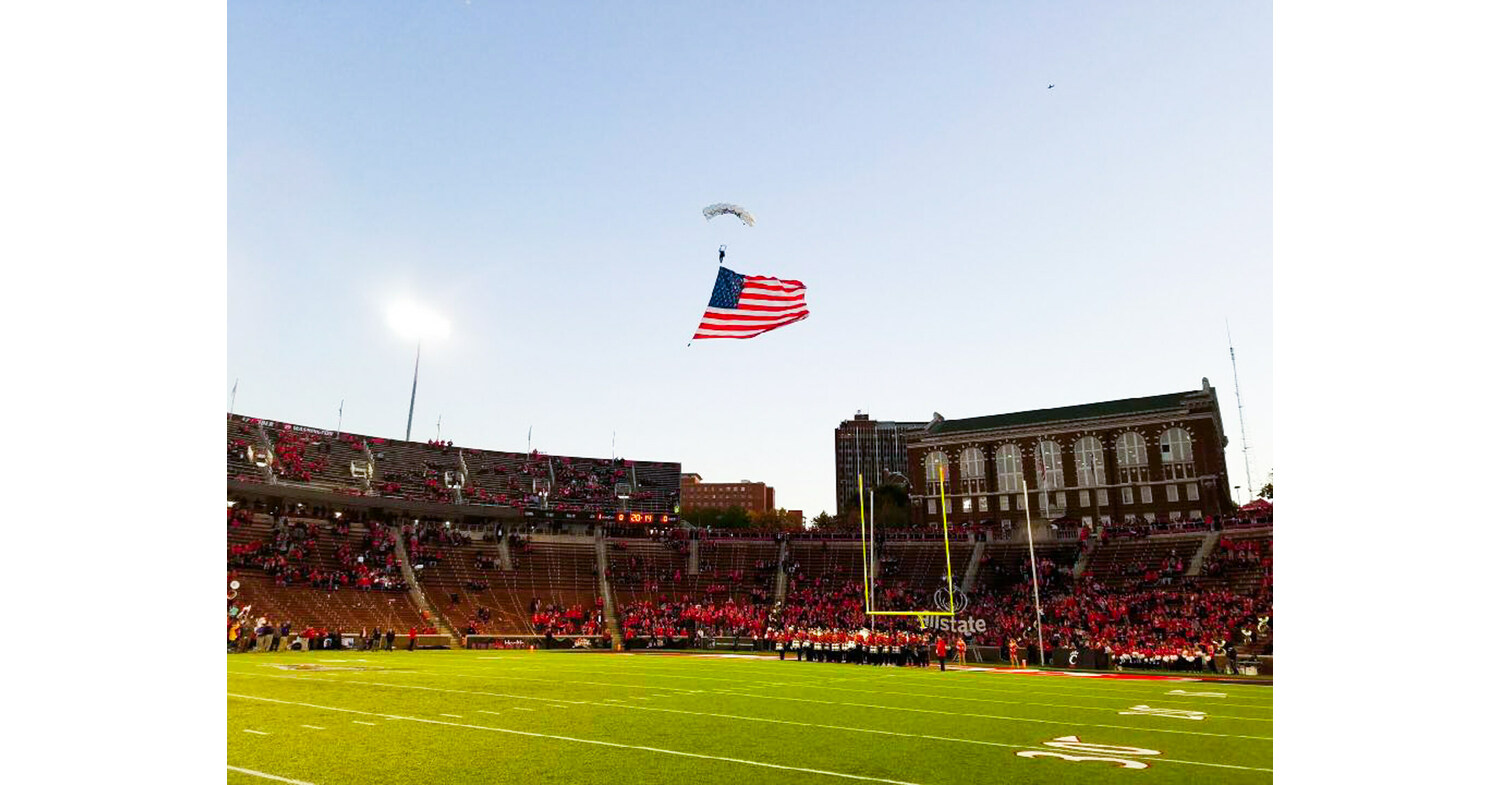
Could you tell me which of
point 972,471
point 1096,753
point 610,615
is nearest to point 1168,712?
point 1096,753

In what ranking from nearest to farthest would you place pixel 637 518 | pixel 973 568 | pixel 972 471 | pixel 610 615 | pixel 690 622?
pixel 690 622, pixel 610 615, pixel 973 568, pixel 637 518, pixel 972 471

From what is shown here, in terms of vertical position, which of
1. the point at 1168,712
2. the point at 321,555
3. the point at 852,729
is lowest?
the point at 1168,712

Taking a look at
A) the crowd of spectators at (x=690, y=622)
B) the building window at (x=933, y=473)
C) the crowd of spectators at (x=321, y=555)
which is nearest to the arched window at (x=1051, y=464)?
the building window at (x=933, y=473)

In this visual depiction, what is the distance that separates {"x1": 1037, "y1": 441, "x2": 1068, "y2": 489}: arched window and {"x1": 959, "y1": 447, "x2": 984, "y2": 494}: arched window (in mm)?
3525

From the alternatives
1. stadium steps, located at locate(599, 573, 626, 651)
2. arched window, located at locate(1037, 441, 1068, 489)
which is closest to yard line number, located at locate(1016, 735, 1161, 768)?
stadium steps, located at locate(599, 573, 626, 651)

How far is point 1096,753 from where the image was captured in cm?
885

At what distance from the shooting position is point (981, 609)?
36750 mm

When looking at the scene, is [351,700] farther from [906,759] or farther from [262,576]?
[262,576]

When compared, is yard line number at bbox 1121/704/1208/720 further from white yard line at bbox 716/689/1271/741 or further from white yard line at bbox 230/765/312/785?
white yard line at bbox 230/765/312/785

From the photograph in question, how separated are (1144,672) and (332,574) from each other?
30328mm

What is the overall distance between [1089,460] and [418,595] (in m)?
38.7

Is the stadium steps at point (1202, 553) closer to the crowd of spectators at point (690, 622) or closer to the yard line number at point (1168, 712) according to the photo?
the crowd of spectators at point (690, 622)

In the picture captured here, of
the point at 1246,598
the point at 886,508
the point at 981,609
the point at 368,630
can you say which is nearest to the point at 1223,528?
the point at 1246,598

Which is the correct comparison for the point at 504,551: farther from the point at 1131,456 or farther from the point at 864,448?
the point at 864,448
